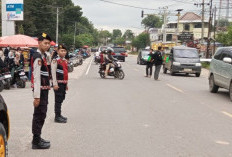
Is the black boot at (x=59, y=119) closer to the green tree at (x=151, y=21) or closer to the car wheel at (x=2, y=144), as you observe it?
the car wheel at (x=2, y=144)

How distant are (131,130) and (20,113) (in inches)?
127

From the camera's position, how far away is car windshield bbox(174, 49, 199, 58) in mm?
24634

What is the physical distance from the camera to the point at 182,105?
10.5 m

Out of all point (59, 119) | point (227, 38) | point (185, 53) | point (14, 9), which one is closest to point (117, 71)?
point (185, 53)

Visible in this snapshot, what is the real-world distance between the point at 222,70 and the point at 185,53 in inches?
485

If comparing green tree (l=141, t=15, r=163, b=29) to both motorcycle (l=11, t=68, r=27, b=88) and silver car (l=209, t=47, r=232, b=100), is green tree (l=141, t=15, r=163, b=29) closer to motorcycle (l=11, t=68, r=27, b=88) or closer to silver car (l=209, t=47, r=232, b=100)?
motorcycle (l=11, t=68, r=27, b=88)

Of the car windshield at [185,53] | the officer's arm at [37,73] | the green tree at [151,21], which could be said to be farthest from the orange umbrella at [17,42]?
the green tree at [151,21]

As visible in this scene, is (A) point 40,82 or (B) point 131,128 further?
(B) point 131,128

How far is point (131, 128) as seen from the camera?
727 cm

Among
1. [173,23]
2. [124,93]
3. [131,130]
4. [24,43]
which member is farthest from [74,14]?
[131,130]

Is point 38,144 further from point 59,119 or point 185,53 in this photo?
point 185,53

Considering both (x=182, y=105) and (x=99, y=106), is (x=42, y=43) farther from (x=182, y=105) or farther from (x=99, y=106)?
(x=182, y=105)

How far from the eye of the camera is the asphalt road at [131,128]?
5.62 meters

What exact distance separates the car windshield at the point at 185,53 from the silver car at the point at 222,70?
34.5 feet
